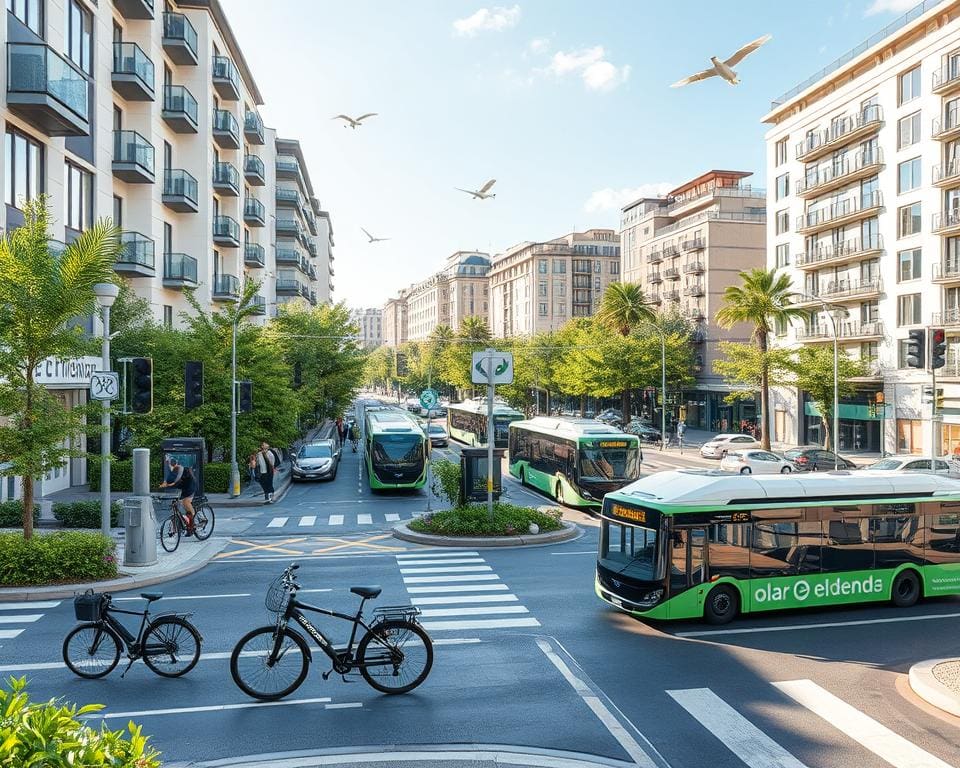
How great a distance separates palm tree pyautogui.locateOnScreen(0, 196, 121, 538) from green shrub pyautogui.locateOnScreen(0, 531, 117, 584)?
2.05ft

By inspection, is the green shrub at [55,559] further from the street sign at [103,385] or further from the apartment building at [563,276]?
the apartment building at [563,276]

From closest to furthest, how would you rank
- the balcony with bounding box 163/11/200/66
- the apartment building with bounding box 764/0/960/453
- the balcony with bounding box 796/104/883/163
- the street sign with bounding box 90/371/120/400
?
the street sign with bounding box 90/371/120/400, the balcony with bounding box 163/11/200/66, the apartment building with bounding box 764/0/960/453, the balcony with bounding box 796/104/883/163

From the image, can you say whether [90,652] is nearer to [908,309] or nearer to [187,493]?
[187,493]

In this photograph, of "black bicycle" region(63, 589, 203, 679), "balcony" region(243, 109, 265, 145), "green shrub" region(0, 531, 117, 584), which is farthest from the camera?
"balcony" region(243, 109, 265, 145)

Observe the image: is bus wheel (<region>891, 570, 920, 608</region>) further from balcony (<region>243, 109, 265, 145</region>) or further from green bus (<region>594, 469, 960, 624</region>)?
balcony (<region>243, 109, 265, 145</region>)

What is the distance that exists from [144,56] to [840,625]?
116 feet

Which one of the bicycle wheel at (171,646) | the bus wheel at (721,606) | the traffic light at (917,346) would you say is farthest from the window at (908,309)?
the bicycle wheel at (171,646)

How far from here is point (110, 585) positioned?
1622 centimetres

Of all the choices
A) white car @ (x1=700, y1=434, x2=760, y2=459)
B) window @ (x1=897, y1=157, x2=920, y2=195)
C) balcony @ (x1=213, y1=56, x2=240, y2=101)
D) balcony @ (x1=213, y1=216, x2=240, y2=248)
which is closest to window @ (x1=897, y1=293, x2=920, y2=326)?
window @ (x1=897, y1=157, x2=920, y2=195)

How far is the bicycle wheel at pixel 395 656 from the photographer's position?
10.1m

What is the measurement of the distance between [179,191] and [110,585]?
95.9 feet

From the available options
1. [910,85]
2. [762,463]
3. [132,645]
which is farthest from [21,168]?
[910,85]

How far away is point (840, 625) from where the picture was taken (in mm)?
13805

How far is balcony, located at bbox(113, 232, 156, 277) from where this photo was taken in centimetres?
3475
